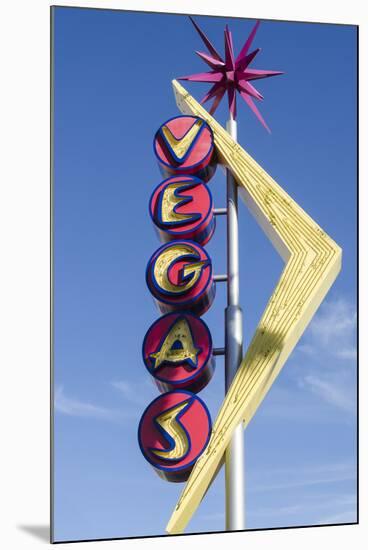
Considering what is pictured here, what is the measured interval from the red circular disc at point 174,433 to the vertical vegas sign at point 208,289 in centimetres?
1

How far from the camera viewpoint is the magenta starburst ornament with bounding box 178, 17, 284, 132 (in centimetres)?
1620

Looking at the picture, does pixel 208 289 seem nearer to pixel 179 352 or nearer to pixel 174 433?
pixel 179 352

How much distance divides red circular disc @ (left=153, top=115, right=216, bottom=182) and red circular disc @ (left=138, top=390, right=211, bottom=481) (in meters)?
3.03

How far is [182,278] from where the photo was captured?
14.9 meters

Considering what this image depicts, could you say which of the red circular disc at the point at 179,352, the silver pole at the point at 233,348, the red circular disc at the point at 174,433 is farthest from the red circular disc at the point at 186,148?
the red circular disc at the point at 174,433

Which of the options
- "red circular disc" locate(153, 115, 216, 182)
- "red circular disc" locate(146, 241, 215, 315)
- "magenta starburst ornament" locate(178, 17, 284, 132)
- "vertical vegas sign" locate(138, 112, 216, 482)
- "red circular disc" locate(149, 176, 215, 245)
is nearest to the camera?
"vertical vegas sign" locate(138, 112, 216, 482)

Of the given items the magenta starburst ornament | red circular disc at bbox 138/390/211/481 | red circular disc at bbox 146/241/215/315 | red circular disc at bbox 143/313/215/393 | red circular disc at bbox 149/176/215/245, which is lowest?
red circular disc at bbox 138/390/211/481

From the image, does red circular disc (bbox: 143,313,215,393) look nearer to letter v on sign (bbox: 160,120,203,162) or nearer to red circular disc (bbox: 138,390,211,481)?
red circular disc (bbox: 138,390,211,481)

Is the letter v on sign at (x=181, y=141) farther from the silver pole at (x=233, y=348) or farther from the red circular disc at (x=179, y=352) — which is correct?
the red circular disc at (x=179, y=352)

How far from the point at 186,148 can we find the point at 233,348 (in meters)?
2.79

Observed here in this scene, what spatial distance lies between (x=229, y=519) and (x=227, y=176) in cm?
447

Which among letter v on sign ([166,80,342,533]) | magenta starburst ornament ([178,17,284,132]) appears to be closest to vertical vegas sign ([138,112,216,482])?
letter v on sign ([166,80,342,533])

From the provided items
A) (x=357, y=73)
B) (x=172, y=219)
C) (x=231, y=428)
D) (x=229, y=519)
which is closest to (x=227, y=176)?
(x=172, y=219)

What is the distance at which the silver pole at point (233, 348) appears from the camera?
13.9m
